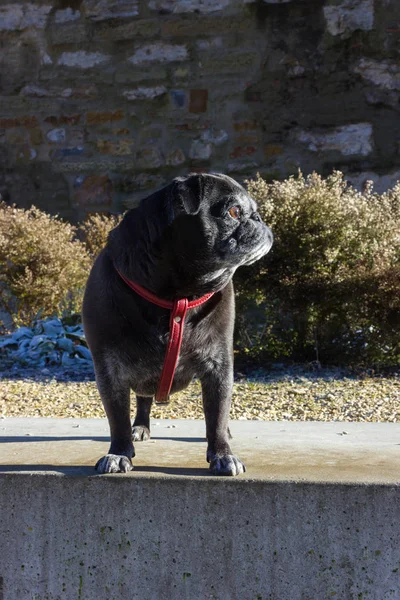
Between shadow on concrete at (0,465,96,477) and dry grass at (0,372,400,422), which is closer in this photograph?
shadow on concrete at (0,465,96,477)

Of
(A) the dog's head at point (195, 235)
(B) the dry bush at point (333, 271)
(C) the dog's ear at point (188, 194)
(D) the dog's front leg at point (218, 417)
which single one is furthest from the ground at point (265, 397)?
(C) the dog's ear at point (188, 194)

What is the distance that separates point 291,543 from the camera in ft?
7.55

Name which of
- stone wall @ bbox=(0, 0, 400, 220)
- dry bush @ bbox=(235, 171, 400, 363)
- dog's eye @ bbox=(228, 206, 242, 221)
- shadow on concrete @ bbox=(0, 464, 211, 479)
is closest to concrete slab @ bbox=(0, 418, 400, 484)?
shadow on concrete @ bbox=(0, 464, 211, 479)

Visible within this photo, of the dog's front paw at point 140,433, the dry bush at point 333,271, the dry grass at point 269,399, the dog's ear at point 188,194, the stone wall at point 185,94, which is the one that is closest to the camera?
the dog's ear at point 188,194

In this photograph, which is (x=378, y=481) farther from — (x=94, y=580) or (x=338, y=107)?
(x=338, y=107)

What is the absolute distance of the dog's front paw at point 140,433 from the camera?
127 inches

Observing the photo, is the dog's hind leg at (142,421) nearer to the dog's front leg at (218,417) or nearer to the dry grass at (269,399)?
the dog's front leg at (218,417)

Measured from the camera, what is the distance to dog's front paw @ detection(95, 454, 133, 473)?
246 cm

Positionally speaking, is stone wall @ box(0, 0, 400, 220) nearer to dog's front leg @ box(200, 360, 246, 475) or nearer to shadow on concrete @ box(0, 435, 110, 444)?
shadow on concrete @ box(0, 435, 110, 444)

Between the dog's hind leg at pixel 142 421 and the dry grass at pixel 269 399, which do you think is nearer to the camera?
the dog's hind leg at pixel 142 421

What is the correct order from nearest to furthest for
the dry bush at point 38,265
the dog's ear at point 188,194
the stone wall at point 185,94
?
the dog's ear at point 188,194 → the dry bush at point 38,265 → the stone wall at point 185,94

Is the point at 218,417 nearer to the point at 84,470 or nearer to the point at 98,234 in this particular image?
the point at 84,470

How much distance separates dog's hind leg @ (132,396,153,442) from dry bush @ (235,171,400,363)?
258 centimetres

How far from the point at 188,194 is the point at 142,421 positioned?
1.25 m
